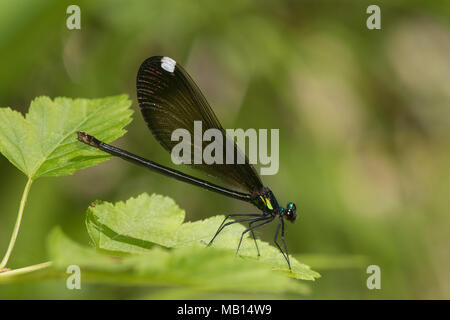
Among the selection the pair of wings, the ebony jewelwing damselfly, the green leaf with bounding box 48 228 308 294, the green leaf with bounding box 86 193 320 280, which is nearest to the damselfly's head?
the ebony jewelwing damselfly

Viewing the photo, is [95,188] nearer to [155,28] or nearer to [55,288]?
[55,288]

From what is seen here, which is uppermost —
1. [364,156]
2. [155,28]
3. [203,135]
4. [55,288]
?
[155,28]

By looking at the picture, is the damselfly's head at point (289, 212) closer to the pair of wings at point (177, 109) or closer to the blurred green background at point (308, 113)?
the pair of wings at point (177, 109)

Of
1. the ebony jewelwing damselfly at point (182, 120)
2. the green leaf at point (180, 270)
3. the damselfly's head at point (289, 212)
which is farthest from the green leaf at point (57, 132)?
the damselfly's head at point (289, 212)

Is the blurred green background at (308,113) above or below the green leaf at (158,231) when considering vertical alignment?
above

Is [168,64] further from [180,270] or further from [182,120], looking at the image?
[180,270]

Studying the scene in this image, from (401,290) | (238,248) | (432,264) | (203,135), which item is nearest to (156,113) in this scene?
(203,135)
